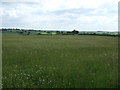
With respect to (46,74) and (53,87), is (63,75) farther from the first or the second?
(53,87)

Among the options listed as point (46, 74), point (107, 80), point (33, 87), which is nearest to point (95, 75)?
point (107, 80)

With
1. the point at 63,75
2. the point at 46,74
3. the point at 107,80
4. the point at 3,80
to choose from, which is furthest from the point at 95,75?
the point at 3,80

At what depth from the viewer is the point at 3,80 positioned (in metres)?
8.93

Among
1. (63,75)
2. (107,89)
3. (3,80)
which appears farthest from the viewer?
(63,75)

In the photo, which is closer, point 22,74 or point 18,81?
point 18,81

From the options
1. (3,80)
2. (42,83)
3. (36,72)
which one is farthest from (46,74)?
(3,80)

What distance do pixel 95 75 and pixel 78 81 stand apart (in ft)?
4.49

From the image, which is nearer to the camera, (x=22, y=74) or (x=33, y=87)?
(x=33, y=87)

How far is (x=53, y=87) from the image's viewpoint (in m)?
8.30

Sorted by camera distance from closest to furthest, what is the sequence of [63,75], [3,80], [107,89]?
[107,89]
[3,80]
[63,75]

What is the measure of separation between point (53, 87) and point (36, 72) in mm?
1928

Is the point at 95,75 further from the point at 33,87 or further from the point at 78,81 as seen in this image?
the point at 33,87

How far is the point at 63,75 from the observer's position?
9750mm

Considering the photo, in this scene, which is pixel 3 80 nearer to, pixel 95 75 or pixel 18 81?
pixel 18 81
